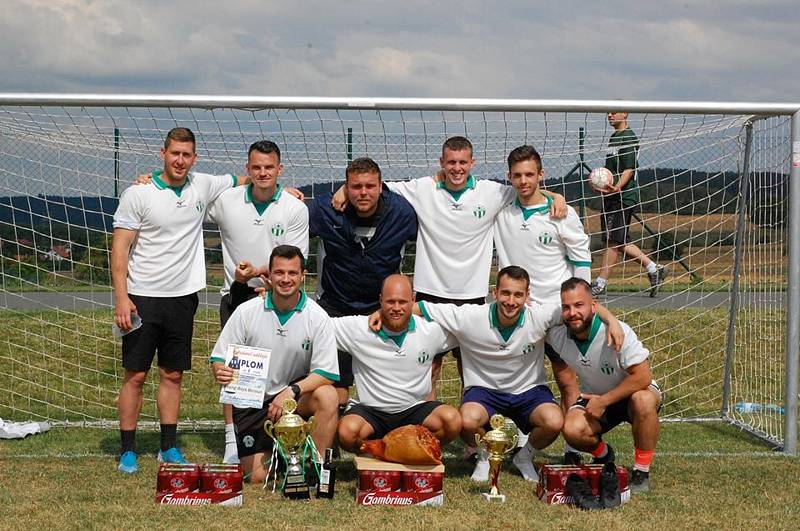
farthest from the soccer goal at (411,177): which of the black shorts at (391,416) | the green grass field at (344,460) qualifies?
the black shorts at (391,416)

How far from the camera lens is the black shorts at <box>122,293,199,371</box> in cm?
574

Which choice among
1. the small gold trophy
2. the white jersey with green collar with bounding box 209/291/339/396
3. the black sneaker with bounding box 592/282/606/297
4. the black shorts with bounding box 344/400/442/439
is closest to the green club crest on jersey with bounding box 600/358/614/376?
the small gold trophy

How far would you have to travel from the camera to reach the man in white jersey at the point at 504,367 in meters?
5.53

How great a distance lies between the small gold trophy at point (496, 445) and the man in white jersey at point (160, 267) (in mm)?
2006

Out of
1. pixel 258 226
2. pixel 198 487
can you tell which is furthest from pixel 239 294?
pixel 198 487

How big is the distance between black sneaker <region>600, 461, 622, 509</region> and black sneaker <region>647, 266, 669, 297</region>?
4.33 meters

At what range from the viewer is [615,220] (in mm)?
8586

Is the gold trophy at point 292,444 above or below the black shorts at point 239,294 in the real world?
below

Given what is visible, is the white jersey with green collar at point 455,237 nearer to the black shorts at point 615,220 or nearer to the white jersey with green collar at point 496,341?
the white jersey with green collar at point 496,341

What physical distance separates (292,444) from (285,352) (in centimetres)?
60

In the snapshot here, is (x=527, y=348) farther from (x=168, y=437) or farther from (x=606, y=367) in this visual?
(x=168, y=437)

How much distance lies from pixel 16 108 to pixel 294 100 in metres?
1.94

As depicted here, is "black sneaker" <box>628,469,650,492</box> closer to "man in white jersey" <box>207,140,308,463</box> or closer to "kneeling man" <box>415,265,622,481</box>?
"kneeling man" <box>415,265,622,481</box>

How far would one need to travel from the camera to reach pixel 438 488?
5.03m
